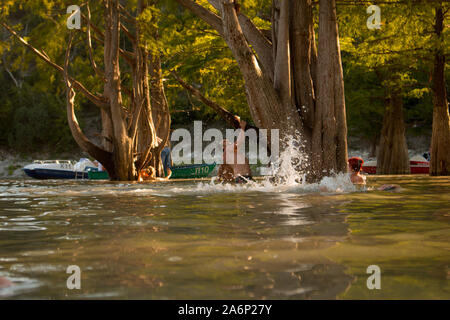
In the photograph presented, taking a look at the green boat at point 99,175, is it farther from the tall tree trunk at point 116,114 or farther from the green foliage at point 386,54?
the green foliage at point 386,54

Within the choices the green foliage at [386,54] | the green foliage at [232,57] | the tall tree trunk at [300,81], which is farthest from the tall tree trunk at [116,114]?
the green foliage at [386,54]

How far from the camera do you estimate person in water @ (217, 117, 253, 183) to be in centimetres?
1847

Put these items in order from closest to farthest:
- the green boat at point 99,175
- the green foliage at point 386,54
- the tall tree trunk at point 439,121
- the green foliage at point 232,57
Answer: the green foliage at point 386,54 → the green foliage at point 232,57 → the tall tree trunk at point 439,121 → the green boat at point 99,175

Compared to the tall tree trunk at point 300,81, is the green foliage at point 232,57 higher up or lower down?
higher up

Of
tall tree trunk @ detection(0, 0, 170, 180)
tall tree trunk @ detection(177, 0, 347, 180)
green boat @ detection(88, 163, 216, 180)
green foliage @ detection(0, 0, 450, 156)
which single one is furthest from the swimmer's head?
green boat @ detection(88, 163, 216, 180)

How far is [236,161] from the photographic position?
18984mm

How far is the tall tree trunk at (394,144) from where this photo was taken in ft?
115

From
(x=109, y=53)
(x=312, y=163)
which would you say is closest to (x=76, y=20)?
(x=109, y=53)

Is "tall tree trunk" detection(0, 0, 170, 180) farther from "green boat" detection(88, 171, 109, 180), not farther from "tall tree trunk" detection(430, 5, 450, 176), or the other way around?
"tall tree trunk" detection(430, 5, 450, 176)

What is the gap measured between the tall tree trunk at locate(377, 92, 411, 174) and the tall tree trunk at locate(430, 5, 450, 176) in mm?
5027

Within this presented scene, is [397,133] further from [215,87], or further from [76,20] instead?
[76,20]

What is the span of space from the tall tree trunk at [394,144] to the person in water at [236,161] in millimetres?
17354

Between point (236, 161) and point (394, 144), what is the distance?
18914 millimetres

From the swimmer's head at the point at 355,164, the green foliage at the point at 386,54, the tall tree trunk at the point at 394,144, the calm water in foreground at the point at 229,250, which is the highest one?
the green foliage at the point at 386,54
